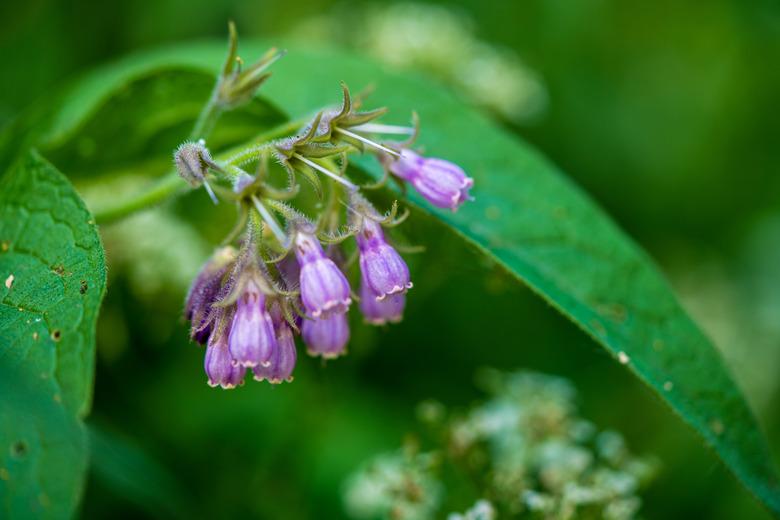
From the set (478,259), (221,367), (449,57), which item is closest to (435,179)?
(478,259)

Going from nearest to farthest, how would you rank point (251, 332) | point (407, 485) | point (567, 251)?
point (251, 332) → point (567, 251) → point (407, 485)

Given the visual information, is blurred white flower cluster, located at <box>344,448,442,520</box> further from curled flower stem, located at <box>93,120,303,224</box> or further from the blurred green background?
curled flower stem, located at <box>93,120,303,224</box>

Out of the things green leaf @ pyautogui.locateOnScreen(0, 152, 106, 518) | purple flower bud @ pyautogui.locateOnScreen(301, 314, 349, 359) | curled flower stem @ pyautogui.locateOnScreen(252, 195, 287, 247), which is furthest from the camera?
purple flower bud @ pyautogui.locateOnScreen(301, 314, 349, 359)

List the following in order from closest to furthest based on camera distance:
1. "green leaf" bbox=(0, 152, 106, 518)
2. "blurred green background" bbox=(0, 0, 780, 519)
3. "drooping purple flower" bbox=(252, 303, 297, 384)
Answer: "green leaf" bbox=(0, 152, 106, 518), "drooping purple flower" bbox=(252, 303, 297, 384), "blurred green background" bbox=(0, 0, 780, 519)

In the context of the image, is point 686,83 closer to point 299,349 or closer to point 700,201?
point 700,201

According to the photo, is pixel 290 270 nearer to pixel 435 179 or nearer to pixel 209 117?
pixel 435 179

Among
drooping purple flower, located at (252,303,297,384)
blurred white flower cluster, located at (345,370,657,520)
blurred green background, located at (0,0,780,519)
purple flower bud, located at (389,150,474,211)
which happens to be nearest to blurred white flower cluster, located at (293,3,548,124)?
blurred green background, located at (0,0,780,519)

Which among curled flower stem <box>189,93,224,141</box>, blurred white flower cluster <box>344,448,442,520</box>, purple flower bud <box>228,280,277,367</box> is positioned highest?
curled flower stem <box>189,93,224,141</box>

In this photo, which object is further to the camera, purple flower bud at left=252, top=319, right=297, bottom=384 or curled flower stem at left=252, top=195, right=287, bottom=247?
purple flower bud at left=252, top=319, right=297, bottom=384
